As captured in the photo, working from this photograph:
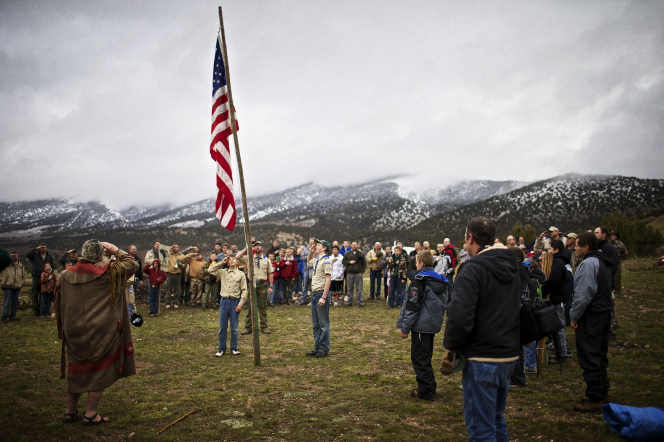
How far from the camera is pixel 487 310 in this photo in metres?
3.13

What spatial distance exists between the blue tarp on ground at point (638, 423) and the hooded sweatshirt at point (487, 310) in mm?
2437

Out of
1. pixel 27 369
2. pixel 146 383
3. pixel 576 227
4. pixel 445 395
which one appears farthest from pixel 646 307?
pixel 576 227

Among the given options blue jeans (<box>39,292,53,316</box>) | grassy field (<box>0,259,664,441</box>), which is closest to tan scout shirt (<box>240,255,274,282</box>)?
grassy field (<box>0,259,664,441</box>)

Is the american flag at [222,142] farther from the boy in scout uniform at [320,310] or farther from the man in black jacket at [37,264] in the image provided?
the man in black jacket at [37,264]

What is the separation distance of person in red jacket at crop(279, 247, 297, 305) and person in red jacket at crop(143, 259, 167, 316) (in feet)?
16.5

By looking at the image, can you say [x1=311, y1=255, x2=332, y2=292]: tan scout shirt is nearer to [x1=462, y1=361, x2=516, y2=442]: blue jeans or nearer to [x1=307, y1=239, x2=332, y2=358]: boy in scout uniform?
[x1=307, y1=239, x2=332, y2=358]: boy in scout uniform

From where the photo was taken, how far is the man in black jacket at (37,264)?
44.0 feet

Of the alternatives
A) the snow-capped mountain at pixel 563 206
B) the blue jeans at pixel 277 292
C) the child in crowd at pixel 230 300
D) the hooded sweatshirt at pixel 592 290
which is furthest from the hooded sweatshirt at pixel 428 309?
the snow-capped mountain at pixel 563 206

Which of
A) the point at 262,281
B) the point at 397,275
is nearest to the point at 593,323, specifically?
the point at 262,281

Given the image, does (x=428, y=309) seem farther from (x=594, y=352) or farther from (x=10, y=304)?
(x=10, y=304)

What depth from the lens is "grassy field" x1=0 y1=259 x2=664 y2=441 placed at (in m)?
4.71

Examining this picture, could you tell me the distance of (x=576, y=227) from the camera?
2692 inches

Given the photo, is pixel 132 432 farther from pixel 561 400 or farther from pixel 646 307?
pixel 646 307

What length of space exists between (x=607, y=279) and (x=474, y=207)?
95.1 meters
